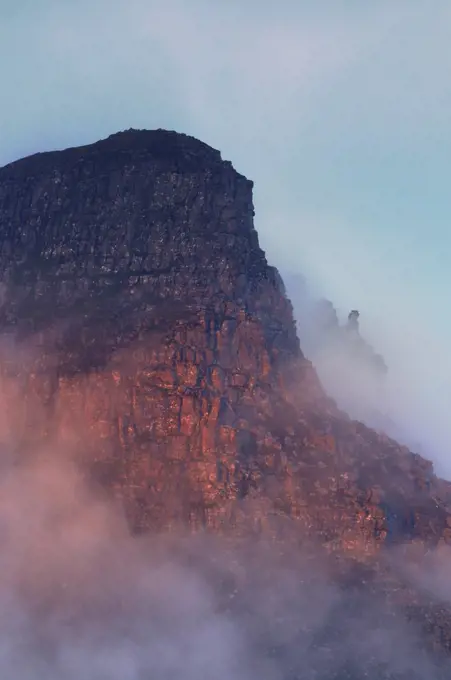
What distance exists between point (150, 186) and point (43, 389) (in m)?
34.0

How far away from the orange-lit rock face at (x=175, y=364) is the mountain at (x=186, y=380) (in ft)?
0.68

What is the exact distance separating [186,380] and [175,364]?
2.64m

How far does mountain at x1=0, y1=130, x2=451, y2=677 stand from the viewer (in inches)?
5674

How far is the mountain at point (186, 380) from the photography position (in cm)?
14412

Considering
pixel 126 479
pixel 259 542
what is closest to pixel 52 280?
pixel 126 479

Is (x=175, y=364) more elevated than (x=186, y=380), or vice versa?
(x=175, y=364)

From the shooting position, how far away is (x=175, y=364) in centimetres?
14900

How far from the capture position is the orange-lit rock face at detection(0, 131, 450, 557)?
145 m

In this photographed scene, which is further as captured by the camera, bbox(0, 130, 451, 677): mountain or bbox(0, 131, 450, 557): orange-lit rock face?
bbox(0, 131, 450, 557): orange-lit rock face

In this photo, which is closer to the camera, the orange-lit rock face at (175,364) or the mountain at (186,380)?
the mountain at (186,380)

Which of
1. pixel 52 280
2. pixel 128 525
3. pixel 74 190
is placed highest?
pixel 74 190

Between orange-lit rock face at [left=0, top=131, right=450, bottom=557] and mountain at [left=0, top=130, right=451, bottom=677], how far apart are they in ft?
0.68

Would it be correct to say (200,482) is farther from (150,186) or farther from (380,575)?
(150,186)

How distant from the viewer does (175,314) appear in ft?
502
